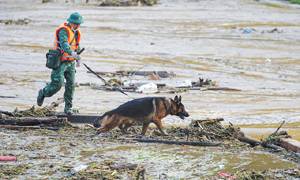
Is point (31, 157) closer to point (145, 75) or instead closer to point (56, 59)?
point (56, 59)

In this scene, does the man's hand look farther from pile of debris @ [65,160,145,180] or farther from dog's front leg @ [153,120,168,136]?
pile of debris @ [65,160,145,180]

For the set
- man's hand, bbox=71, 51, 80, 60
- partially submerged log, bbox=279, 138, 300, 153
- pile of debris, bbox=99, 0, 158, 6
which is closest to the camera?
partially submerged log, bbox=279, 138, 300, 153

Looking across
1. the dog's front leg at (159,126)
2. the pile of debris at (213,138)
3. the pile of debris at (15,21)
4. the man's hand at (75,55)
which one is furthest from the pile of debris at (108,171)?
the pile of debris at (15,21)

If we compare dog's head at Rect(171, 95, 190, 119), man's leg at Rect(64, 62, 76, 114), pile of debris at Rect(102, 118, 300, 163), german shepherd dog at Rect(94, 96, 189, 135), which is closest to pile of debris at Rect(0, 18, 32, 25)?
man's leg at Rect(64, 62, 76, 114)

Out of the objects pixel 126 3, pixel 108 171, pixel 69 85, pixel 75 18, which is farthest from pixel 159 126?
pixel 126 3

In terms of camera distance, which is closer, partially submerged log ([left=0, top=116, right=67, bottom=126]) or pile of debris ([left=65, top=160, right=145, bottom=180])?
pile of debris ([left=65, top=160, right=145, bottom=180])

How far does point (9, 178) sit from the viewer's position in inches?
385

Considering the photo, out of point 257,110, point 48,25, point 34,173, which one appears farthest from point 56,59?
point 48,25

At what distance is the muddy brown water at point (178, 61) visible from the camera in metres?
11.4

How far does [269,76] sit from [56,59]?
434 inches

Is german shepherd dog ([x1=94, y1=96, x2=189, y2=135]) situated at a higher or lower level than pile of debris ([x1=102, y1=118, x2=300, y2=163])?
higher

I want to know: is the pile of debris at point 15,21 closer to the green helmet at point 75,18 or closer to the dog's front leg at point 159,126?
the green helmet at point 75,18

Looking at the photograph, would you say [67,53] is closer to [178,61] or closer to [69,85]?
[69,85]

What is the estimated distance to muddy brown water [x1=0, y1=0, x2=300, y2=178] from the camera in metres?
11.4
